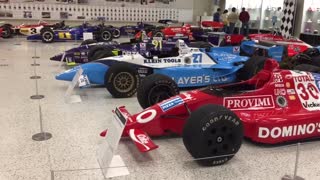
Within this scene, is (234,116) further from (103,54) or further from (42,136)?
(103,54)

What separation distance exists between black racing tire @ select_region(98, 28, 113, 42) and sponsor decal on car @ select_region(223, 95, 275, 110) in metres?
9.38

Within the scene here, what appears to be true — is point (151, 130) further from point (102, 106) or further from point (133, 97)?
point (133, 97)

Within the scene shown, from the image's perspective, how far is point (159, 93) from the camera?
400cm

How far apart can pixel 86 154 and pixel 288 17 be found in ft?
37.2

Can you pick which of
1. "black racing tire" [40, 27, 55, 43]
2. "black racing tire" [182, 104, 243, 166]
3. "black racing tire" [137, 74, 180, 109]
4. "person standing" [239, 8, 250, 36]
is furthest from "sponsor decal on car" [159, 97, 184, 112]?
"person standing" [239, 8, 250, 36]

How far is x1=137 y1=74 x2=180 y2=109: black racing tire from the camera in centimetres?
391

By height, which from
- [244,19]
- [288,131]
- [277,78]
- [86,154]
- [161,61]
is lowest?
[86,154]

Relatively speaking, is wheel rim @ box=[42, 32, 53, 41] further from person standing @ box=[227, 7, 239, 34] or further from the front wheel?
person standing @ box=[227, 7, 239, 34]

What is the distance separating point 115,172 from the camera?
2.75 metres

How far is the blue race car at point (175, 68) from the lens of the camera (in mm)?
5276

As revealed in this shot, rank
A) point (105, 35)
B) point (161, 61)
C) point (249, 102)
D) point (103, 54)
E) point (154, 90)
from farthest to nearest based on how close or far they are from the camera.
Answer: point (105, 35), point (103, 54), point (161, 61), point (154, 90), point (249, 102)

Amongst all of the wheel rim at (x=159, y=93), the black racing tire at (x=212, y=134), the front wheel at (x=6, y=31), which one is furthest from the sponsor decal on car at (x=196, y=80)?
the front wheel at (x=6, y=31)

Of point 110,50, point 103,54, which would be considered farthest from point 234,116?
point 110,50

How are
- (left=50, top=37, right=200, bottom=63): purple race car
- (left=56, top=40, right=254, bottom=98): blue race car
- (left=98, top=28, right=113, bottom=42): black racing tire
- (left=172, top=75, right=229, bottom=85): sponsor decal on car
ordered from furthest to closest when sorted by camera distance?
1. (left=98, top=28, right=113, bottom=42): black racing tire
2. (left=50, top=37, right=200, bottom=63): purple race car
3. (left=172, top=75, right=229, bottom=85): sponsor decal on car
4. (left=56, top=40, right=254, bottom=98): blue race car
